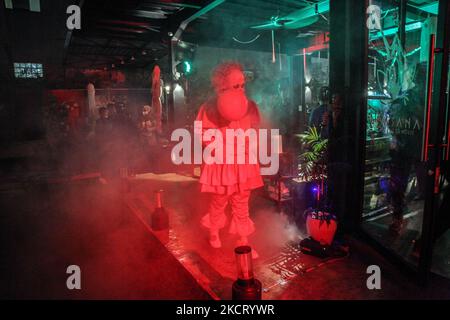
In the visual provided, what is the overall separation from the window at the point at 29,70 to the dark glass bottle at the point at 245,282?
20161 millimetres

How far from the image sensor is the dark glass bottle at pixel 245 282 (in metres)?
3.02

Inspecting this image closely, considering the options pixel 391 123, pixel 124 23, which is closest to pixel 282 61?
pixel 124 23

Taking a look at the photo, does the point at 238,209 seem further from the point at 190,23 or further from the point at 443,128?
the point at 190,23

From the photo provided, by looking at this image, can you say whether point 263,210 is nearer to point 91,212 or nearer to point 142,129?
point 91,212

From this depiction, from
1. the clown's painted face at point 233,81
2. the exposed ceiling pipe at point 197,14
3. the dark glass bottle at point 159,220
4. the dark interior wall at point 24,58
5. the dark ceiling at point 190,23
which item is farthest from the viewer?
the dark interior wall at point 24,58

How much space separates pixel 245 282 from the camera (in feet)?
10.0

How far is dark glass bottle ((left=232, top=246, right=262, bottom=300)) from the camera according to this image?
3.02m

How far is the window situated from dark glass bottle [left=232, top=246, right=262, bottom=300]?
20161 millimetres

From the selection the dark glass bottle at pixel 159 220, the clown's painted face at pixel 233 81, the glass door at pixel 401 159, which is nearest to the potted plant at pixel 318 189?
the glass door at pixel 401 159

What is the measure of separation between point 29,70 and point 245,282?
21058mm

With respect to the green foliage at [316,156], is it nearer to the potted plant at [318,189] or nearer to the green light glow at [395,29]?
the potted plant at [318,189]

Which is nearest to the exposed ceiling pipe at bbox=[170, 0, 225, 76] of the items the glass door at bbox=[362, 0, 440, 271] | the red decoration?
the glass door at bbox=[362, 0, 440, 271]

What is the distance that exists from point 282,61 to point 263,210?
9759 millimetres

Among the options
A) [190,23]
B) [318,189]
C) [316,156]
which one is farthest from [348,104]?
[190,23]
